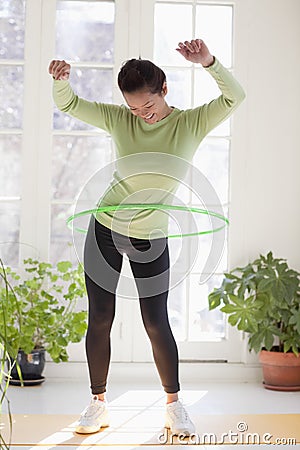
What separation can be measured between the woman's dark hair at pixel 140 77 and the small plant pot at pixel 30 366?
5.78 ft

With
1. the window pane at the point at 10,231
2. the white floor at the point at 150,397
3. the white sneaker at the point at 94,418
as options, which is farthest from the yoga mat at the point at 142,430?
the window pane at the point at 10,231

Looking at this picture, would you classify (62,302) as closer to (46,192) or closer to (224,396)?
(46,192)

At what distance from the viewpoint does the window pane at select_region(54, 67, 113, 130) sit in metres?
4.04

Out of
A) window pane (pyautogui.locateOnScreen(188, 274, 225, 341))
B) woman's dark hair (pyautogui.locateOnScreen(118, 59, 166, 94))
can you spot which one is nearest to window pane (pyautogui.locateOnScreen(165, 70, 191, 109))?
window pane (pyautogui.locateOnScreen(188, 274, 225, 341))

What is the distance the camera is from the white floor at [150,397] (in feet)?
10.2

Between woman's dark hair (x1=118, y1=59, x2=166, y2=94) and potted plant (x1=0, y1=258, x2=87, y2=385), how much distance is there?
1556 millimetres

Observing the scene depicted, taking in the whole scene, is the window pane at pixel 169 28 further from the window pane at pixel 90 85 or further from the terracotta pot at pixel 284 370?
the terracotta pot at pixel 284 370

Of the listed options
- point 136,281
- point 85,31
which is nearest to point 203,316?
point 136,281

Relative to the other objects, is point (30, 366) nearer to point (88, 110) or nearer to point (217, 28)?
point (88, 110)

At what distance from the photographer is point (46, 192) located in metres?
3.96

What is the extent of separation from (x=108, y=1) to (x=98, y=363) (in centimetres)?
231

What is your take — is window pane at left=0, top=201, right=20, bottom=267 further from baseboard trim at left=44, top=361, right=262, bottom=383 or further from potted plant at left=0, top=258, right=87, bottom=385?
baseboard trim at left=44, top=361, right=262, bottom=383

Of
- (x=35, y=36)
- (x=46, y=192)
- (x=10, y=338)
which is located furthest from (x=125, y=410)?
(x=35, y=36)

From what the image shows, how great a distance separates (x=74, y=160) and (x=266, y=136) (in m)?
1.13
